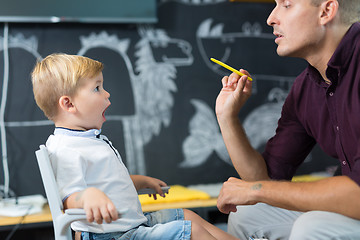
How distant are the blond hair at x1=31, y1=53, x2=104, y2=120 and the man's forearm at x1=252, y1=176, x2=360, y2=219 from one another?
1.96 ft

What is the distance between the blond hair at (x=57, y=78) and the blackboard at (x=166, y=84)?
122 cm

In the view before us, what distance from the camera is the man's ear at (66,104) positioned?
4.37 feet

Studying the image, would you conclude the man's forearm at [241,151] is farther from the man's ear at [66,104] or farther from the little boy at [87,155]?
the man's ear at [66,104]

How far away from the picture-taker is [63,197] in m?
1.22

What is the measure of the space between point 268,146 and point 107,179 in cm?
78

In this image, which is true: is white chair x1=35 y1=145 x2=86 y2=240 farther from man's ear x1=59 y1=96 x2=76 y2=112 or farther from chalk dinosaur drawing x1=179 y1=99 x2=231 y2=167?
chalk dinosaur drawing x1=179 y1=99 x2=231 y2=167

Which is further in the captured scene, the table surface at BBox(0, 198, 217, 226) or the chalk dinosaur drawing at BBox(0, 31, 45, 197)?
the chalk dinosaur drawing at BBox(0, 31, 45, 197)

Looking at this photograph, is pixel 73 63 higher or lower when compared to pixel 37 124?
higher

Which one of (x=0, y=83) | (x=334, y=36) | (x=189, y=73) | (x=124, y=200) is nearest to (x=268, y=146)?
(x=334, y=36)

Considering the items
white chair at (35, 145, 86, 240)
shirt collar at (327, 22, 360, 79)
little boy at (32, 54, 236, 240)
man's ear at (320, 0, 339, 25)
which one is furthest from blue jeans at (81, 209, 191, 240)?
man's ear at (320, 0, 339, 25)

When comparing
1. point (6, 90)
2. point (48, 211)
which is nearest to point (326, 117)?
point (48, 211)

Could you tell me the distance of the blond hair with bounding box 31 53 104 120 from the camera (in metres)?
1.34

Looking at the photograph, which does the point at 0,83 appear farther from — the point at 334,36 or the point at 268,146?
the point at 334,36

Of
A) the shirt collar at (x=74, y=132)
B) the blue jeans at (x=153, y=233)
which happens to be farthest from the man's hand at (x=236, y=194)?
the shirt collar at (x=74, y=132)
